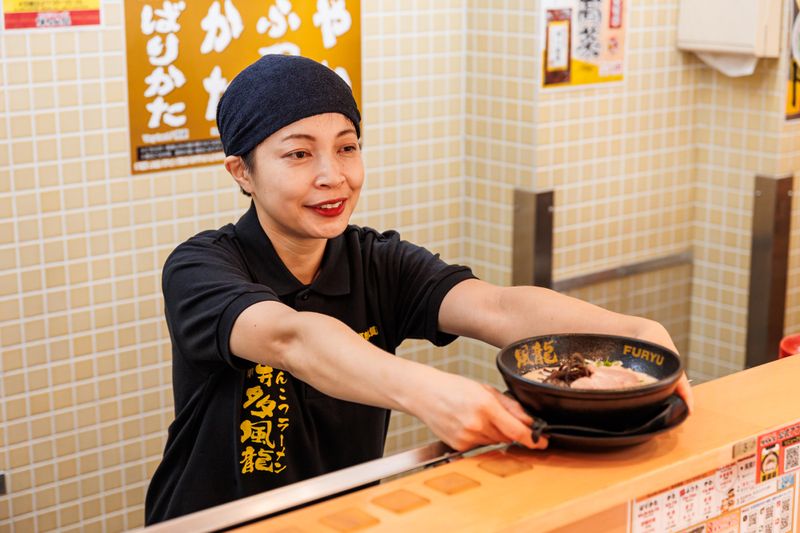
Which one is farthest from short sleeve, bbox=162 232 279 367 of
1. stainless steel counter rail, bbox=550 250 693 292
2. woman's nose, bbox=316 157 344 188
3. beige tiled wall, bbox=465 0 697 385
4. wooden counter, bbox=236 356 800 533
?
stainless steel counter rail, bbox=550 250 693 292

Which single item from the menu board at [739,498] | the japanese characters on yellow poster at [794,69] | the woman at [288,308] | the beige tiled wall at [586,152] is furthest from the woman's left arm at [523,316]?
the japanese characters on yellow poster at [794,69]

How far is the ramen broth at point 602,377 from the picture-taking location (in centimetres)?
177

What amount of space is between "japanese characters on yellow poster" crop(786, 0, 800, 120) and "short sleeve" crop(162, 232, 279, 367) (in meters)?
2.78

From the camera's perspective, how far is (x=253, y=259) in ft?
7.45

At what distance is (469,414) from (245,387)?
2.03 ft

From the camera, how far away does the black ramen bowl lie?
167cm

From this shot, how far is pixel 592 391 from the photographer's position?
1.66 metres

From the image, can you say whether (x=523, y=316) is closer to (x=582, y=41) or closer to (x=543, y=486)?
(x=543, y=486)

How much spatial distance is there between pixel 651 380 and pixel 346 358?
19.1 inches

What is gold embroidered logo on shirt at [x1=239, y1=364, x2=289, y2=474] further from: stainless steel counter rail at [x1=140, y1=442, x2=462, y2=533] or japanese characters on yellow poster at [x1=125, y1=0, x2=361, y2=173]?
japanese characters on yellow poster at [x1=125, y1=0, x2=361, y2=173]

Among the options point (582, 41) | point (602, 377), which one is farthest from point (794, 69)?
point (602, 377)

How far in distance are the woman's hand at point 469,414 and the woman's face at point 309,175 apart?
0.55 m

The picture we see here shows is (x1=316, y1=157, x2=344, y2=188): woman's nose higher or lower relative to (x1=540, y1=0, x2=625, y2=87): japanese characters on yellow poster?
lower

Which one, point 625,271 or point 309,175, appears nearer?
point 309,175
